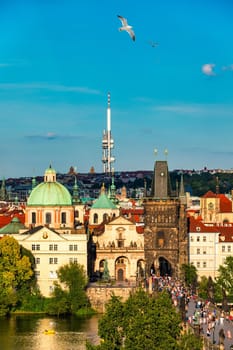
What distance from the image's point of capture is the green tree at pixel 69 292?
88062 mm

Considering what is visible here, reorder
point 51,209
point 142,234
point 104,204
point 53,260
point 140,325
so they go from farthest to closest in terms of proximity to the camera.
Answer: point 104,204 → point 142,234 → point 51,209 → point 53,260 → point 140,325

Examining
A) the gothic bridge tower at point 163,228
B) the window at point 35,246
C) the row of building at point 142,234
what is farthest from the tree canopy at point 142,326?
the gothic bridge tower at point 163,228

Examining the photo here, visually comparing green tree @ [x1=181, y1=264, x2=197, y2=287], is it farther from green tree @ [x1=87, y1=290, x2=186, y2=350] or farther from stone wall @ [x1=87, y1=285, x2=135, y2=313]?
green tree @ [x1=87, y1=290, x2=186, y2=350]

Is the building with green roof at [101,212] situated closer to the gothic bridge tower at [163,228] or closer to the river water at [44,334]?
the gothic bridge tower at [163,228]

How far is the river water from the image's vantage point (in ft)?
241

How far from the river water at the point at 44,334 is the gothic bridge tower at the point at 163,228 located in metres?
16.0

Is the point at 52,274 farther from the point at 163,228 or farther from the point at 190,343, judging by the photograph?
the point at 190,343

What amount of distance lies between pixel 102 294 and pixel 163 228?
13.5 metres

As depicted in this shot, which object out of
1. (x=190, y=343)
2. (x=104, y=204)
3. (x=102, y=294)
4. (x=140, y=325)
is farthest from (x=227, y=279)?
(x=104, y=204)

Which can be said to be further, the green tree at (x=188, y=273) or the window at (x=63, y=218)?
the window at (x=63, y=218)

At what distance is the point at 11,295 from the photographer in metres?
87.1

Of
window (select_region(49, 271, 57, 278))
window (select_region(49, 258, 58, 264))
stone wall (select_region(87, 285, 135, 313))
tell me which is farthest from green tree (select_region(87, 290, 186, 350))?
window (select_region(49, 258, 58, 264))

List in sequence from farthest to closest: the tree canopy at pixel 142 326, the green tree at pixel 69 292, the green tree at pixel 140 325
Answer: the green tree at pixel 69 292 < the green tree at pixel 140 325 < the tree canopy at pixel 142 326

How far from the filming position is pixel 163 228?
335ft
